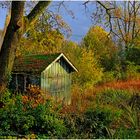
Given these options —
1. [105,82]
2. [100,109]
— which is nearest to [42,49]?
[105,82]

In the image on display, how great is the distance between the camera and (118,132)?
12.3 meters

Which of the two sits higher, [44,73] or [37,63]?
[37,63]

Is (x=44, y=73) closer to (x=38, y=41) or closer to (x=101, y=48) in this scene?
(x=38, y=41)

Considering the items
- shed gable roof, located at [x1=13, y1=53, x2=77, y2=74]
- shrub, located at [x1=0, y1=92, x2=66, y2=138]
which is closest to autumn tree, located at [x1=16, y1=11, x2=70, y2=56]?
shed gable roof, located at [x1=13, y1=53, x2=77, y2=74]

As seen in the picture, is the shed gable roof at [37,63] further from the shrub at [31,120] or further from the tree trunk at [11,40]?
the tree trunk at [11,40]

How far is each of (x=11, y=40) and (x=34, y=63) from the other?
663 inches

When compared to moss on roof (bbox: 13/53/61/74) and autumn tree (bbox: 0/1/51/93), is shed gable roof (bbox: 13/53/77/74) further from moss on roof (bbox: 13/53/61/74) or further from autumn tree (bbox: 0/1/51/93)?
autumn tree (bbox: 0/1/51/93)

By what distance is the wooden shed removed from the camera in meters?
28.7

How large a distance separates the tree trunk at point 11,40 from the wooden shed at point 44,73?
1430cm

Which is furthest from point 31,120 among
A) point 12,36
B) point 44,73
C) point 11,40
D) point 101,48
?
point 101,48

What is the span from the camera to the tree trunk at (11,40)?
1294 cm

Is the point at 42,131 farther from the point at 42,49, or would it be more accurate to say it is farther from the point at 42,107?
the point at 42,49

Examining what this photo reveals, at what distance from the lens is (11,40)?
42.9 feet

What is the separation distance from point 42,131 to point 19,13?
5120 millimetres
